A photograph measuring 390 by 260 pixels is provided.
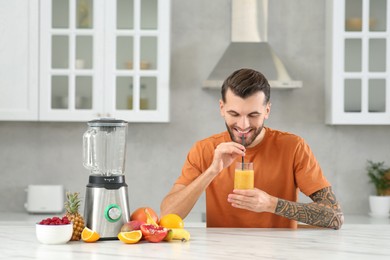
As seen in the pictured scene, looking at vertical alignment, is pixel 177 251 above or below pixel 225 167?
below

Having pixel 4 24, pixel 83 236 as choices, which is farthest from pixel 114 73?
pixel 83 236

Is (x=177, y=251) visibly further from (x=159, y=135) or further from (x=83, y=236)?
(x=159, y=135)

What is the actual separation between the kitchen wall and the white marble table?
218cm

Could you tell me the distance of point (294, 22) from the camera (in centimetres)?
481

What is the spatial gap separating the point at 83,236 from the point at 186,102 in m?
2.53

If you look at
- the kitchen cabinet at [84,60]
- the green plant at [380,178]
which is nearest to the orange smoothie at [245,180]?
the kitchen cabinet at [84,60]

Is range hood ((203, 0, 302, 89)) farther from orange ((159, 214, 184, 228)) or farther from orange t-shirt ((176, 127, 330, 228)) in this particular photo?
orange ((159, 214, 184, 228))

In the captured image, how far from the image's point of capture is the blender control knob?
7.84ft

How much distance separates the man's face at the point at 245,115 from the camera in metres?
2.81

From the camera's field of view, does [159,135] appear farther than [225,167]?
Yes

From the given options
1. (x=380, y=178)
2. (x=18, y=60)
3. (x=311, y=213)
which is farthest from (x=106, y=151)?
(x=380, y=178)

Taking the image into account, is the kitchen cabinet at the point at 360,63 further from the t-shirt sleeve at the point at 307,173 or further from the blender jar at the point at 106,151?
the blender jar at the point at 106,151

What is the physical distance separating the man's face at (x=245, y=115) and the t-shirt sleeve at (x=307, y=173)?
24 cm

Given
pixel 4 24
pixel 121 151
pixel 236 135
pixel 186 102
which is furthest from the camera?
pixel 186 102
